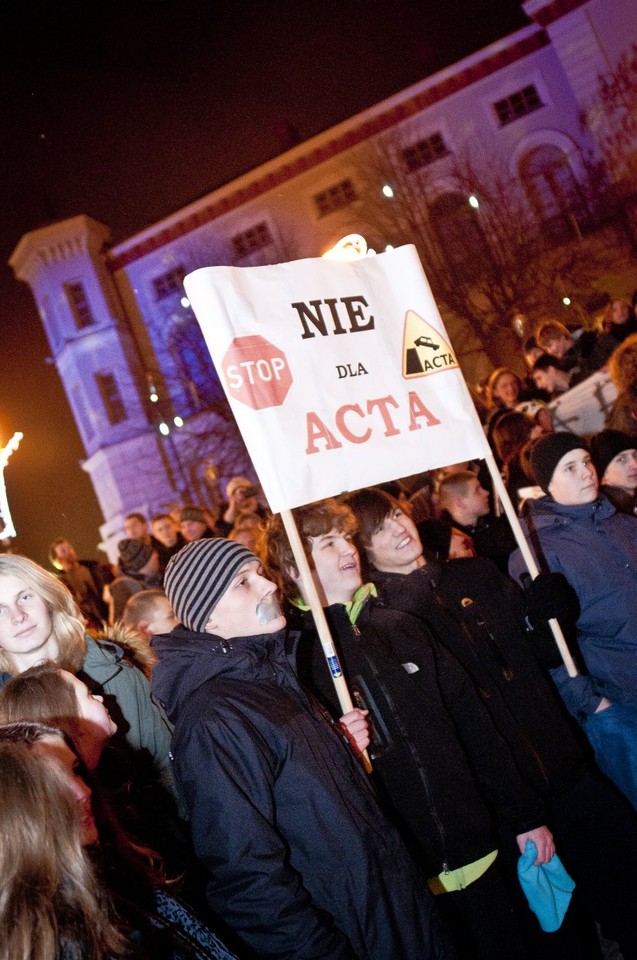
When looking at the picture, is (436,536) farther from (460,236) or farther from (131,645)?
(460,236)

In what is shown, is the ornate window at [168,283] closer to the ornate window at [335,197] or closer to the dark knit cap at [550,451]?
the ornate window at [335,197]

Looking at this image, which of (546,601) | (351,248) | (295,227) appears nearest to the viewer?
(546,601)

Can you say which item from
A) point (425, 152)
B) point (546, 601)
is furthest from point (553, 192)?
point (546, 601)

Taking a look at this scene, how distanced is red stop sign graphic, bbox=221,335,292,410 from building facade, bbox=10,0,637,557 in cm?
2068

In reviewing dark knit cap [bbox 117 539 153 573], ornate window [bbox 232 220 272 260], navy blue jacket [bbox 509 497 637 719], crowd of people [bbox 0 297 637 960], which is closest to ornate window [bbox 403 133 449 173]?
ornate window [bbox 232 220 272 260]

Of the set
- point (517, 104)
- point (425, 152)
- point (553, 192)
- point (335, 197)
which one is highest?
point (517, 104)

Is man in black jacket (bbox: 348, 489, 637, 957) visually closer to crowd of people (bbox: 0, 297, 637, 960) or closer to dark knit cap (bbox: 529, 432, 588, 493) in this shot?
crowd of people (bbox: 0, 297, 637, 960)

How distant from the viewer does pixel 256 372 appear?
10.1 feet

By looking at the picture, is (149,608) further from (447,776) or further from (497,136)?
(497,136)

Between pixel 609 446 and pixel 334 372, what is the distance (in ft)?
8.05

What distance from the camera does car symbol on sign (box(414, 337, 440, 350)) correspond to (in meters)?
3.60

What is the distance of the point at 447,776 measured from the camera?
3.01m

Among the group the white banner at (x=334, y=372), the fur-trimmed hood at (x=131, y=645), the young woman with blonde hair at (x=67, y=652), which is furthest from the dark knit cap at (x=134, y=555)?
the white banner at (x=334, y=372)

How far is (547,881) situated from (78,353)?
34998 millimetres
